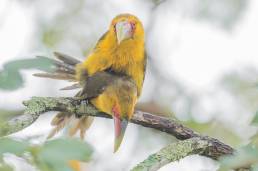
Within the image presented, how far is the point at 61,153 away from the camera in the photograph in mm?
686

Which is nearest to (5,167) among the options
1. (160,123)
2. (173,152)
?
(173,152)

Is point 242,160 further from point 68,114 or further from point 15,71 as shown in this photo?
point 68,114

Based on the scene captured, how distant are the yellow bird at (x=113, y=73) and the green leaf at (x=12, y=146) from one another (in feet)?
2.26

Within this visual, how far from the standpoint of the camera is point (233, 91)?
229 centimetres

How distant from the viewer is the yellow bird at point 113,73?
1442 mm

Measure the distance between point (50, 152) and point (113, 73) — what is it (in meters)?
0.84

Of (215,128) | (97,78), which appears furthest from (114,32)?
(215,128)

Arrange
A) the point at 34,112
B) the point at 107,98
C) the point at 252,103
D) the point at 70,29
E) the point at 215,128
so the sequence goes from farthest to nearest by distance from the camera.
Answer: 1. the point at 70,29
2. the point at 252,103
3. the point at 215,128
4. the point at 107,98
5. the point at 34,112

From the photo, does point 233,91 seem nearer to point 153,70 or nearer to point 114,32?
point 153,70

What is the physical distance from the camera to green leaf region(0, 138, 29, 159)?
69 centimetres

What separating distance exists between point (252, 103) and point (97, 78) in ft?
2.47

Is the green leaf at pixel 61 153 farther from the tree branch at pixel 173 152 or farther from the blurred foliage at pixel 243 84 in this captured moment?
the blurred foliage at pixel 243 84

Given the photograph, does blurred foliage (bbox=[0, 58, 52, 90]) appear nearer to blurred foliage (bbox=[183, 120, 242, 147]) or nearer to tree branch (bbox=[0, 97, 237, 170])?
tree branch (bbox=[0, 97, 237, 170])

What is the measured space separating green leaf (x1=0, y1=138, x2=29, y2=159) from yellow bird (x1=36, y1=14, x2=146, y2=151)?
0.69m
